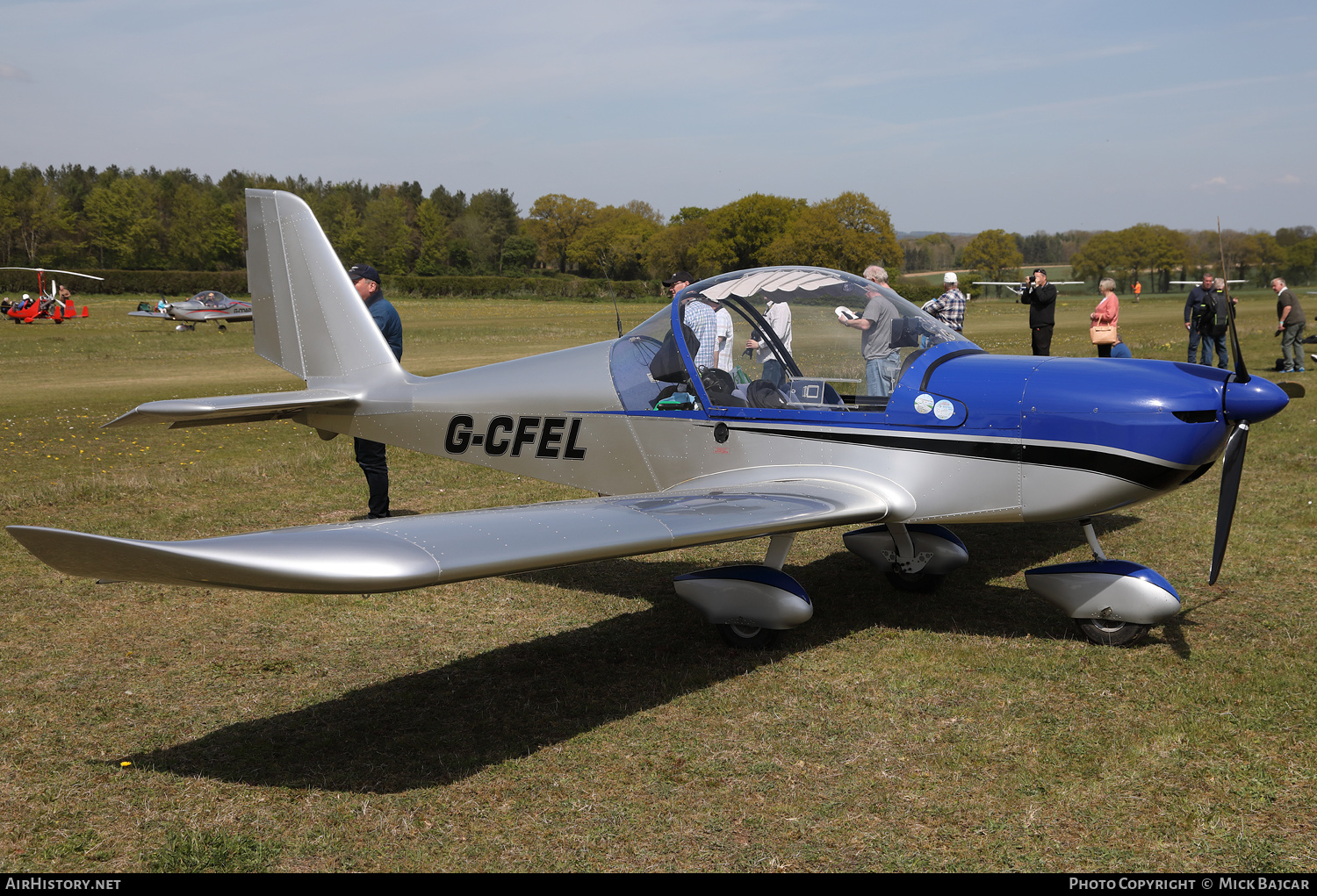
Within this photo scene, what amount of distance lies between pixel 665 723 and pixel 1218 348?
17.0 m

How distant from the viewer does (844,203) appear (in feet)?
302

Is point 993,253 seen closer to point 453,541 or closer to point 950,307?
point 950,307

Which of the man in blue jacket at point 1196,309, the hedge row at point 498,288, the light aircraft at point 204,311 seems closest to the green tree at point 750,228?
the hedge row at point 498,288

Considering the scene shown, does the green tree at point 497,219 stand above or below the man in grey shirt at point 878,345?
above

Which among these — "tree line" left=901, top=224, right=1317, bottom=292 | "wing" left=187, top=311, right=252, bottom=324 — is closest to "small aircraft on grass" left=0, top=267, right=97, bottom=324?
"wing" left=187, top=311, right=252, bottom=324

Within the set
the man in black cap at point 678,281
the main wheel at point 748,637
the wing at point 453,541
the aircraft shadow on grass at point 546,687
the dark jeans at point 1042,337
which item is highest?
the man in black cap at point 678,281

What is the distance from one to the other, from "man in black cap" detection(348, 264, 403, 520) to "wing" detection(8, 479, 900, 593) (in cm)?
379

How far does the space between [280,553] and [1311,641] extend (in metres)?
5.53

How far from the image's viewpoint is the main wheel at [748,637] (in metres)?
5.57

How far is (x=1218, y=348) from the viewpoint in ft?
57.9

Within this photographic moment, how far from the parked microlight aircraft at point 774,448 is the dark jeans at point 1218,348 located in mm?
13413

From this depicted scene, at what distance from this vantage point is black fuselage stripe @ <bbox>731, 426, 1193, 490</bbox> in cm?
501

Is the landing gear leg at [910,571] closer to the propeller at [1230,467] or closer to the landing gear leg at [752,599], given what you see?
the landing gear leg at [752,599]

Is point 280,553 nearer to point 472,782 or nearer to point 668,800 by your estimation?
point 472,782
